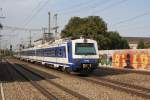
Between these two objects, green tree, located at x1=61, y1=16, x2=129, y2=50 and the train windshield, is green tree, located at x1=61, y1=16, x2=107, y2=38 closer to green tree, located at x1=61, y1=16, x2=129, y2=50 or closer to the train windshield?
green tree, located at x1=61, y1=16, x2=129, y2=50

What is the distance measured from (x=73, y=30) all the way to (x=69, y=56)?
52573 millimetres

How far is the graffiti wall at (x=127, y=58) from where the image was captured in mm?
37831

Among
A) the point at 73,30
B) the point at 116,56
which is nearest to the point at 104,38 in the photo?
the point at 73,30

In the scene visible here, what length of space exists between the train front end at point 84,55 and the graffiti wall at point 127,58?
10376mm

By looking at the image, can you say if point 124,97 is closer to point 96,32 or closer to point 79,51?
point 79,51

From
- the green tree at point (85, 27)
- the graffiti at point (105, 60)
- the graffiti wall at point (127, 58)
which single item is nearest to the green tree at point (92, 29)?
the green tree at point (85, 27)

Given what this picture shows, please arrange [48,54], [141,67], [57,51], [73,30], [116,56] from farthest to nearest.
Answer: [73,30]
[116,56]
[48,54]
[141,67]
[57,51]

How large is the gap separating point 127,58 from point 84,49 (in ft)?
47.3

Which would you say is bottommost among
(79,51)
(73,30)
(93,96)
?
(93,96)

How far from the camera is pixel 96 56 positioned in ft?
93.0

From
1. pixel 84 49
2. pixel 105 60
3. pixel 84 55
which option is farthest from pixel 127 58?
pixel 84 55

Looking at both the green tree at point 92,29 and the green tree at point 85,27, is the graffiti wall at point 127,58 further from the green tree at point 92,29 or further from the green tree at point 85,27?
the green tree at point 85,27

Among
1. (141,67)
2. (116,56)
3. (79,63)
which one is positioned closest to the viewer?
(79,63)

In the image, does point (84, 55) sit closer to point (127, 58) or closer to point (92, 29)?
point (127, 58)
